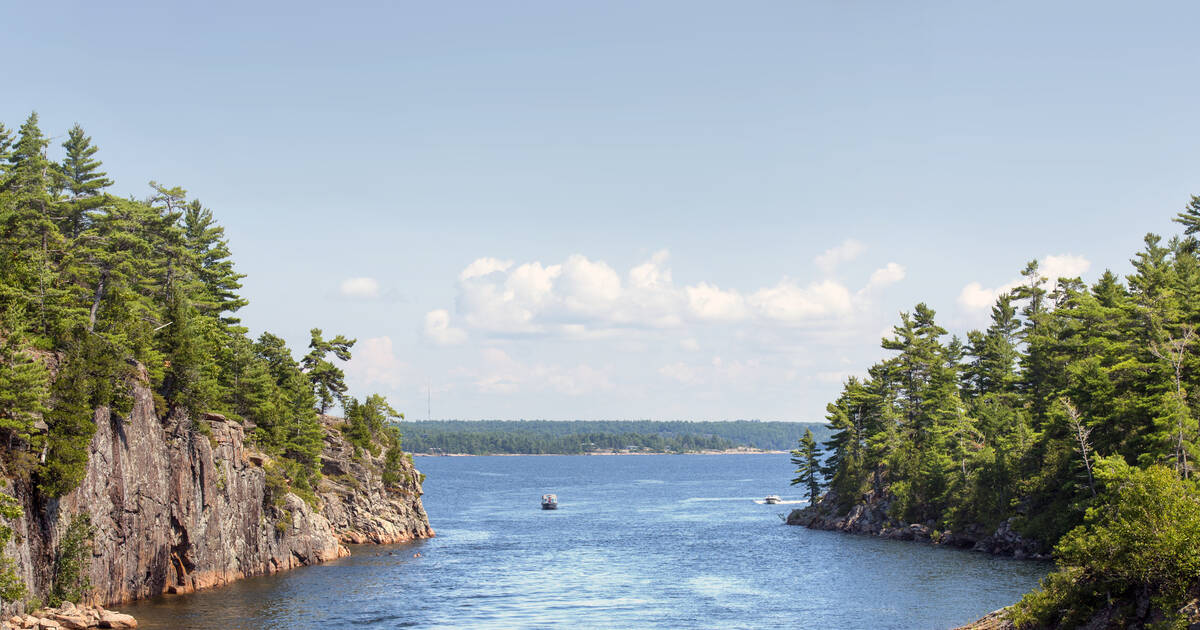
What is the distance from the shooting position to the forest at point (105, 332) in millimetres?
47188

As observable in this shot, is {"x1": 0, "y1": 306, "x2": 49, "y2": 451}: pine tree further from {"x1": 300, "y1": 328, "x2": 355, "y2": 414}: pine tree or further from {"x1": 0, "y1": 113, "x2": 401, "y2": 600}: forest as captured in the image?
{"x1": 300, "y1": 328, "x2": 355, "y2": 414}: pine tree

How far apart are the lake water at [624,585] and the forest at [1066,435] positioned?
308 inches

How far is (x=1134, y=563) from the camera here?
35.3 meters

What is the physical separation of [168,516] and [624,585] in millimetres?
33025

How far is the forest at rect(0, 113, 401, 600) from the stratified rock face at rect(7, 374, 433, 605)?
1.66 m

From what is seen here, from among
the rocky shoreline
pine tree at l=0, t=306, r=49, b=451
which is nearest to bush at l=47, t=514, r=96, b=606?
the rocky shoreline

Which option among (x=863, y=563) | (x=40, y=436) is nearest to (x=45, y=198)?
(x=40, y=436)

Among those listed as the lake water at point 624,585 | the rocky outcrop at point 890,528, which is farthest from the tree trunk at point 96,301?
the rocky outcrop at point 890,528

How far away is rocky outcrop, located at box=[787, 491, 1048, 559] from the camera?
84000 mm

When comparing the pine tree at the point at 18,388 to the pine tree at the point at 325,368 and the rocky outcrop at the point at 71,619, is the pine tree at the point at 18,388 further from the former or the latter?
the pine tree at the point at 325,368

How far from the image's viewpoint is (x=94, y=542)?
5144 cm

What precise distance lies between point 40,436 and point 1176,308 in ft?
248

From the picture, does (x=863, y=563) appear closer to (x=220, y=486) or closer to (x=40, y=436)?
(x=220, y=486)

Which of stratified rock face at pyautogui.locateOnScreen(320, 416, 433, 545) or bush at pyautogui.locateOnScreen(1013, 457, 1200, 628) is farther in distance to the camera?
stratified rock face at pyautogui.locateOnScreen(320, 416, 433, 545)
